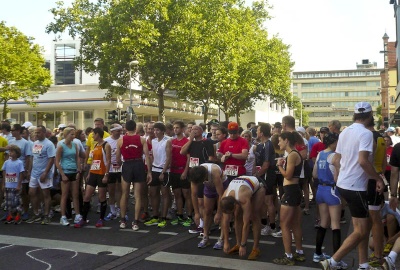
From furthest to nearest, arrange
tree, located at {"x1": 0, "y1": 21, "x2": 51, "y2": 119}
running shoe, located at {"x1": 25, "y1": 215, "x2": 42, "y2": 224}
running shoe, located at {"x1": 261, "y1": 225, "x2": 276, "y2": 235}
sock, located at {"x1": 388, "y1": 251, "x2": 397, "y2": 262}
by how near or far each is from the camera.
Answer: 1. tree, located at {"x1": 0, "y1": 21, "x2": 51, "y2": 119}
2. running shoe, located at {"x1": 25, "y1": 215, "x2": 42, "y2": 224}
3. running shoe, located at {"x1": 261, "y1": 225, "x2": 276, "y2": 235}
4. sock, located at {"x1": 388, "y1": 251, "x2": 397, "y2": 262}

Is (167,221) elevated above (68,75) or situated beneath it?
situated beneath

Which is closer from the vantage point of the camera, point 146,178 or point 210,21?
point 146,178

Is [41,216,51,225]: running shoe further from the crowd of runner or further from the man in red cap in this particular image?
the man in red cap

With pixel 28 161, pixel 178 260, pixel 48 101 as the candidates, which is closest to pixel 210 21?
pixel 48 101

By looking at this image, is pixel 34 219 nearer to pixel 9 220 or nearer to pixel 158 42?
pixel 9 220

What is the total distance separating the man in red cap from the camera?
824 centimetres

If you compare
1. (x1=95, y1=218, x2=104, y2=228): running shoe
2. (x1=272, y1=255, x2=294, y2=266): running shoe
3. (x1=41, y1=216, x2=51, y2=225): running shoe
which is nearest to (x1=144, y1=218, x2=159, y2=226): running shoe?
(x1=95, y1=218, x2=104, y2=228): running shoe

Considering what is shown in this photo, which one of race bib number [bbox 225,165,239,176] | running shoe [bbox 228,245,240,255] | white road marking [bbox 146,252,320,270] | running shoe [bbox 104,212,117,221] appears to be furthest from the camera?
running shoe [bbox 104,212,117,221]

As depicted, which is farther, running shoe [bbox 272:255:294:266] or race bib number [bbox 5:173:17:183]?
race bib number [bbox 5:173:17:183]

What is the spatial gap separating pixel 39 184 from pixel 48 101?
37431mm

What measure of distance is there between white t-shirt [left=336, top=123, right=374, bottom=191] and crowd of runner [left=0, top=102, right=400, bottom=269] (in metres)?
0.01

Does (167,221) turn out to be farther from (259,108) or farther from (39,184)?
(259,108)

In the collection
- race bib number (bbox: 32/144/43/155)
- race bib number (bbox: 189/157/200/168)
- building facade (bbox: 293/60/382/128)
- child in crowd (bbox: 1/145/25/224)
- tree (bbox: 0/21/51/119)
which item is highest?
building facade (bbox: 293/60/382/128)

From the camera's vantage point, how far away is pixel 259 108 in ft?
243
